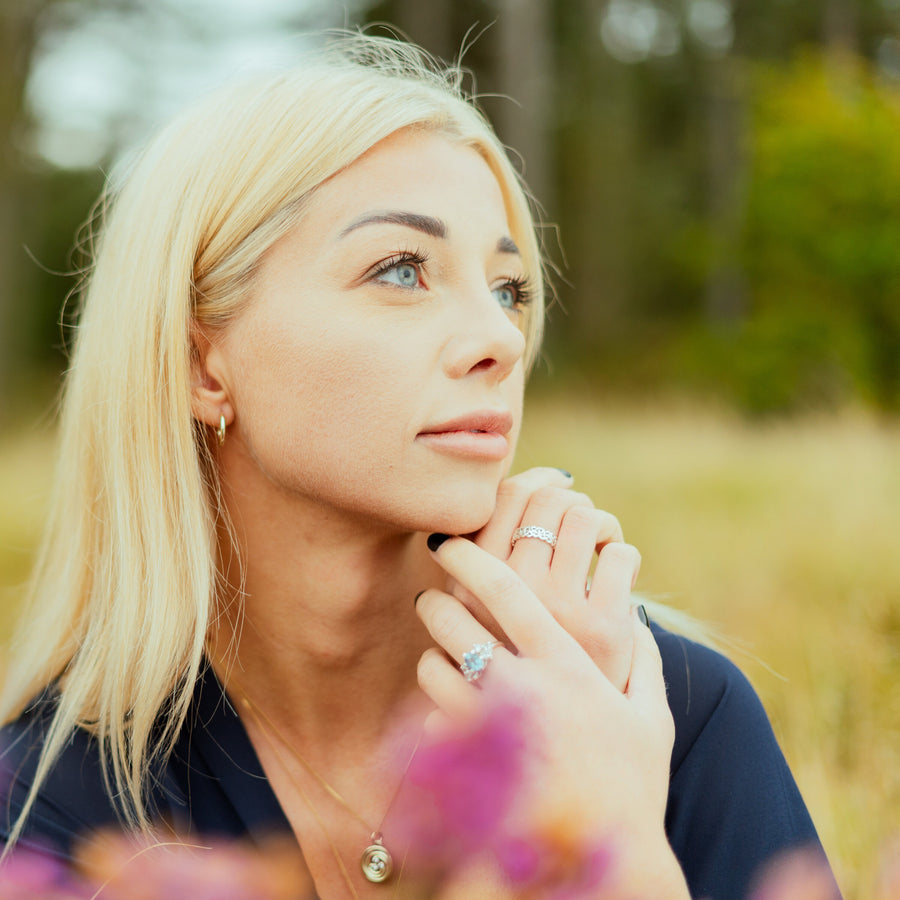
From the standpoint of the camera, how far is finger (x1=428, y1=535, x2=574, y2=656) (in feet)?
5.18

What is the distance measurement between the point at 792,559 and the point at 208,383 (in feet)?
11.6

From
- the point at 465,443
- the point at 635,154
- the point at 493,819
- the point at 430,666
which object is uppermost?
the point at 493,819

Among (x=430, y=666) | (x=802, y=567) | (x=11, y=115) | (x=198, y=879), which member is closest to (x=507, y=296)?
(x=430, y=666)

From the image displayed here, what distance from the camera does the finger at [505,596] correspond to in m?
1.58

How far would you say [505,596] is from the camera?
1.68 metres

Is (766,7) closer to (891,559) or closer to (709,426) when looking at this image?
(709,426)

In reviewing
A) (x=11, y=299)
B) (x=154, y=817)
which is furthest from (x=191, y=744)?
(x=11, y=299)

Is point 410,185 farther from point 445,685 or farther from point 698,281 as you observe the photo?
point 698,281

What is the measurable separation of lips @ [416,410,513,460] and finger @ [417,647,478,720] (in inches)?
16.0

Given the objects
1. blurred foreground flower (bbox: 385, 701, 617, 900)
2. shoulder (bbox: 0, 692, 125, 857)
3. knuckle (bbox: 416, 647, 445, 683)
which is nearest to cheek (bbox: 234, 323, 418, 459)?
knuckle (bbox: 416, 647, 445, 683)

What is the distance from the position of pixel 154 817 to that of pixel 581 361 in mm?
18055

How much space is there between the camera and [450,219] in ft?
6.57

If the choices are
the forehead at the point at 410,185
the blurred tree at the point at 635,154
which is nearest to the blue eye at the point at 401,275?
the forehead at the point at 410,185

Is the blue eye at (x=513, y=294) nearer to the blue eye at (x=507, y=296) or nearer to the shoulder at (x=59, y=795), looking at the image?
the blue eye at (x=507, y=296)
